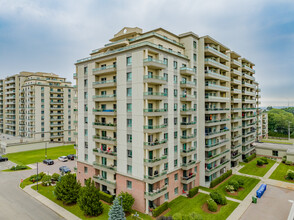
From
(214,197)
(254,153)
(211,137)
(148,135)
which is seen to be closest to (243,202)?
(214,197)

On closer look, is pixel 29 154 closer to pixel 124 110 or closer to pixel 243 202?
pixel 124 110

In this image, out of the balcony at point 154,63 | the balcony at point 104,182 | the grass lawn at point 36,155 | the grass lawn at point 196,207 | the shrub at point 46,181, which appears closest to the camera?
the balcony at point 154,63

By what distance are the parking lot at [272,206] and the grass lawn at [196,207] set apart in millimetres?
2589

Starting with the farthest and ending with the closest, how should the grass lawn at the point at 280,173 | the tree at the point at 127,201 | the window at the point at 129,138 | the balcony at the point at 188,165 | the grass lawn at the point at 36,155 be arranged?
1. the grass lawn at the point at 36,155
2. the grass lawn at the point at 280,173
3. the balcony at the point at 188,165
4. the window at the point at 129,138
5. the tree at the point at 127,201

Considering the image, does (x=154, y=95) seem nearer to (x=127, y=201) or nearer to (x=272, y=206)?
(x=127, y=201)

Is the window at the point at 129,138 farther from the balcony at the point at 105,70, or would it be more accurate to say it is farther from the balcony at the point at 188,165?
the balcony at the point at 188,165

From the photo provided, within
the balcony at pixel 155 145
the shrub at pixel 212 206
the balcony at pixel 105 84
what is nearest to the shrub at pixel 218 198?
the shrub at pixel 212 206

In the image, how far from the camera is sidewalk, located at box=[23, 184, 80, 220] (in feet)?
96.3

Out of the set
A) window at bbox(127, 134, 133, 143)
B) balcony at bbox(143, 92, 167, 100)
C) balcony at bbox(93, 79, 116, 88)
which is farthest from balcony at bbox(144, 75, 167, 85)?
window at bbox(127, 134, 133, 143)

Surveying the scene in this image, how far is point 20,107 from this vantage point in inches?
3489

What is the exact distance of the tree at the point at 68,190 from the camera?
1264 inches

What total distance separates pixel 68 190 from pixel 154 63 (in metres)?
27.0

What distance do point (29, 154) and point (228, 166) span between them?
7155 cm

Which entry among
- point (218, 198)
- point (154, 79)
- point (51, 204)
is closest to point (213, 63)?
point (154, 79)
